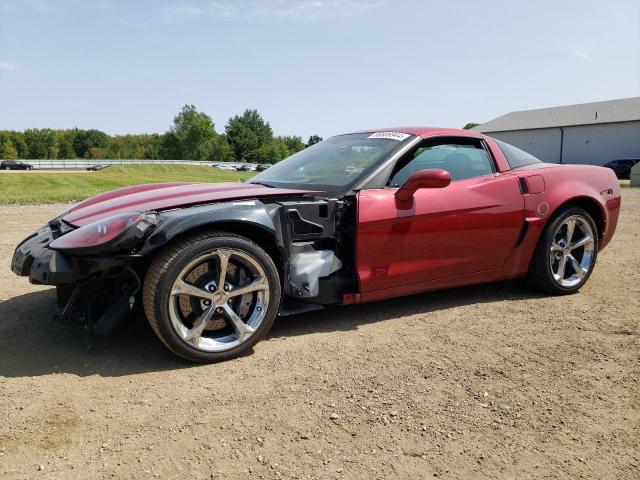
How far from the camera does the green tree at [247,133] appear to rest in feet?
323

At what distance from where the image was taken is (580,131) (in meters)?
45.6

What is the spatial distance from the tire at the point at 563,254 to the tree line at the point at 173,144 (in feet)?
257

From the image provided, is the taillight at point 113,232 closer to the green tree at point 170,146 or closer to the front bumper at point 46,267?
the front bumper at point 46,267

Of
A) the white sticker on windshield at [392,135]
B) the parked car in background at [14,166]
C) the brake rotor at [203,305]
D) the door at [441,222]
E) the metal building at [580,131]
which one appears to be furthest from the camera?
the parked car in background at [14,166]

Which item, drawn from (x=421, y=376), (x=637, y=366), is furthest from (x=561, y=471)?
(x=637, y=366)

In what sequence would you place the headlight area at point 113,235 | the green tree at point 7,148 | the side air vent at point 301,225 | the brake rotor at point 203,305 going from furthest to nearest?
the green tree at point 7,148 < the side air vent at point 301,225 < the brake rotor at point 203,305 < the headlight area at point 113,235

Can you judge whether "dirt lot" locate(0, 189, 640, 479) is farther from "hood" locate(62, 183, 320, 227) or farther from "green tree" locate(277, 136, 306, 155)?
"green tree" locate(277, 136, 306, 155)

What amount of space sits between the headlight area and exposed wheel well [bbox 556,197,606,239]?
11.0ft

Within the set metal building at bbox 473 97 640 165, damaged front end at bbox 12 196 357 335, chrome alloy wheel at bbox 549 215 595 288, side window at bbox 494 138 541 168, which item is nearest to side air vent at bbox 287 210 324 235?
damaged front end at bbox 12 196 357 335

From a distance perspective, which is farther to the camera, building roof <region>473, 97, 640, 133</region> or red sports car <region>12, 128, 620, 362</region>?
building roof <region>473, 97, 640, 133</region>

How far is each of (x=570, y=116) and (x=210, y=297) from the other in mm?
53308

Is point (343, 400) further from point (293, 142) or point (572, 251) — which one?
point (293, 142)

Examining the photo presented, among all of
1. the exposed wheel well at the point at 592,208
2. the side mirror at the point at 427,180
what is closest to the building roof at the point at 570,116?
the exposed wheel well at the point at 592,208

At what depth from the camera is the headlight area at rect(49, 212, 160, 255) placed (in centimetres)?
267
